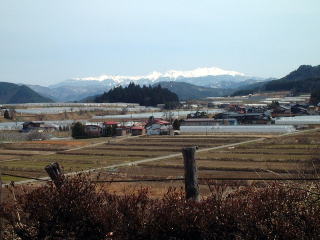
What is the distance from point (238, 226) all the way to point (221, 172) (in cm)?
2049

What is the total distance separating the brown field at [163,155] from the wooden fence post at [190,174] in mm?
14100

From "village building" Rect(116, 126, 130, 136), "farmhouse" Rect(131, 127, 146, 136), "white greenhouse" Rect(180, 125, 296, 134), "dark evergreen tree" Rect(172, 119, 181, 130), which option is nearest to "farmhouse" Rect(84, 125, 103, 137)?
"village building" Rect(116, 126, 130, 136)

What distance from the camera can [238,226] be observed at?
3.28 m

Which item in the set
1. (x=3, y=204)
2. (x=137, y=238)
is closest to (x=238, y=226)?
(x=137, y=238)

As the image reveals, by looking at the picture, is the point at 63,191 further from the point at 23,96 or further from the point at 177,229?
the point at 23,96

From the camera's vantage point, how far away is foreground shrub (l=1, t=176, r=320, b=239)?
3230 mm

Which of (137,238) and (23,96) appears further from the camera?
(23,96)

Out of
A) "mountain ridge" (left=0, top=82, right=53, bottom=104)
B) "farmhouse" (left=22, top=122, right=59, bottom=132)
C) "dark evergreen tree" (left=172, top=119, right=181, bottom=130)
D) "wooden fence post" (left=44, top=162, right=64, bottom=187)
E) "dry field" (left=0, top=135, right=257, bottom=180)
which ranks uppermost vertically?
"mountain ridge" (left=0, top=82, right=53, bottom=104)

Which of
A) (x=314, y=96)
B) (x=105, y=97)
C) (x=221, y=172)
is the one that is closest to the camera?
(x=221, y=172)

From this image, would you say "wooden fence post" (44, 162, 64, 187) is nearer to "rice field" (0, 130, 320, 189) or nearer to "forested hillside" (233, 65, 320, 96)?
"rice field" (0, 130, 320, 189)

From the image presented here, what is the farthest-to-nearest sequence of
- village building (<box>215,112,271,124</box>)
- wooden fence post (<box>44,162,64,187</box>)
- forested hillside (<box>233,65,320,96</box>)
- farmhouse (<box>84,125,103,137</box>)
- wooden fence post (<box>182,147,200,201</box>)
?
1. forested hillside (<box>233,65,320,96</box>)
2. village building (<box>215,112,271,124</box>)
3. farmhouse (<box>84,125,103,137</box>)
4. wooden fence post (<box>44,162,64,187</box>)
5. wooden fence post (<box>182,147,200,201</box>)

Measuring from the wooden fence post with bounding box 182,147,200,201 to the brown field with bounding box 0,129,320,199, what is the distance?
14.1m

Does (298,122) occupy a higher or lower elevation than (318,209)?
lower

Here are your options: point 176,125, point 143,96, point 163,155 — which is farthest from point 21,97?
point 163,155
